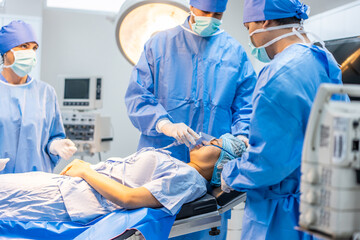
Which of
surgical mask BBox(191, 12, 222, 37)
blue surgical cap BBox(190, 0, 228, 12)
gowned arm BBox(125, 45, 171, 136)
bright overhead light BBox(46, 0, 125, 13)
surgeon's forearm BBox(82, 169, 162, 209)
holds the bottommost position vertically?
surgeon's forearm BBox(82, 169, 162, 209)

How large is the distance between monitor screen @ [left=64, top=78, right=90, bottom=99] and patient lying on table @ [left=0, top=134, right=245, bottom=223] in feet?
6.87

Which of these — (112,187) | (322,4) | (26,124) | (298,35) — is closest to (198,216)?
(112,187)

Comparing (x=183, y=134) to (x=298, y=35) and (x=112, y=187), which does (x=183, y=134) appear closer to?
(x=112, y=187)

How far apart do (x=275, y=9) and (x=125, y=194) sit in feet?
3.21

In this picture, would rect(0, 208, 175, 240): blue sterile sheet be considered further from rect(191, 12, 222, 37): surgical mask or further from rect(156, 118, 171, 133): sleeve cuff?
rect(191, 12, 222, 37): surgical mask

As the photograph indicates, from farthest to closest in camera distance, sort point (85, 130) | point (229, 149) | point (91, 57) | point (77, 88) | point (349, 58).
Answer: point (91, 57) → point (77, 88) → point (85, 130) → point (349, 58) → point (229, 149)

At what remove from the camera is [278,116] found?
4.12 feet

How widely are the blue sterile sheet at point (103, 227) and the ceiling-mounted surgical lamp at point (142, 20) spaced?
3.24 feet

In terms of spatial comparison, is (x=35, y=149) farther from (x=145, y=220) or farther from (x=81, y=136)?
(x=81, y=136)

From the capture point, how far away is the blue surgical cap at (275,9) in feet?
4.72

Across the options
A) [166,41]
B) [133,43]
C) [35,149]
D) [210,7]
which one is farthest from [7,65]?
[210,7]

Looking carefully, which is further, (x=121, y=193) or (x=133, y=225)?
(x=121, y=193)

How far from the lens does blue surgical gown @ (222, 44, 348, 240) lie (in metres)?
1.25

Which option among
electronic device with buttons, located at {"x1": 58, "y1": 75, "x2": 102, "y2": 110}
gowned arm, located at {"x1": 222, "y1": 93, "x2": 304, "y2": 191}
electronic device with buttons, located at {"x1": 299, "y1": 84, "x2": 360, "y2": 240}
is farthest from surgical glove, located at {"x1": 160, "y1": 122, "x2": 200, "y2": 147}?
electronic device with buttons, located at {"x1": 58, "y1": 75, "x2": 102, "y2": 110}
